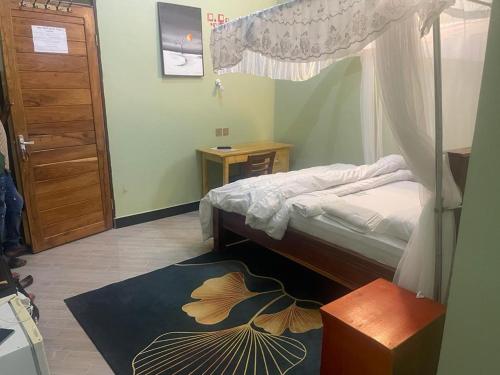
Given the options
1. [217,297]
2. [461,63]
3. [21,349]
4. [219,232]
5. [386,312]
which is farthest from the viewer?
[219,232]

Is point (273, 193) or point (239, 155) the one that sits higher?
point (239, 155)

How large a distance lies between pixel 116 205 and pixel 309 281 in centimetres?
220

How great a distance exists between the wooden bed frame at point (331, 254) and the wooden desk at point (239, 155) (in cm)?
109

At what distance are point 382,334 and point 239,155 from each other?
2.90 metres

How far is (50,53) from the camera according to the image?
3.05 m

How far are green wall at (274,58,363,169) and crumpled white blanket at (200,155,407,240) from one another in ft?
3.11

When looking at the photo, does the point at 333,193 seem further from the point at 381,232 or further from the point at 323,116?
the point at 323,116

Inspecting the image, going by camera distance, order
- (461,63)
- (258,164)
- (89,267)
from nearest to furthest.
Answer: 1. (461,63)
2. (89,267)
3. (258,164)

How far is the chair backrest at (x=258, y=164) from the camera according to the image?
12.5ft

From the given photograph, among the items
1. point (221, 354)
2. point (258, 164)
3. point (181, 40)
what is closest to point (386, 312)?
point (221, 354)

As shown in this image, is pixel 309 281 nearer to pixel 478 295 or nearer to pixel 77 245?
pixel 478 295

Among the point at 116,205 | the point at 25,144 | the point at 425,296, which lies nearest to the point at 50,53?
the point at 25,144

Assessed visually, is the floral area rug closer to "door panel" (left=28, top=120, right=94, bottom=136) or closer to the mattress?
the mattress

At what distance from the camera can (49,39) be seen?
303 centimetres
